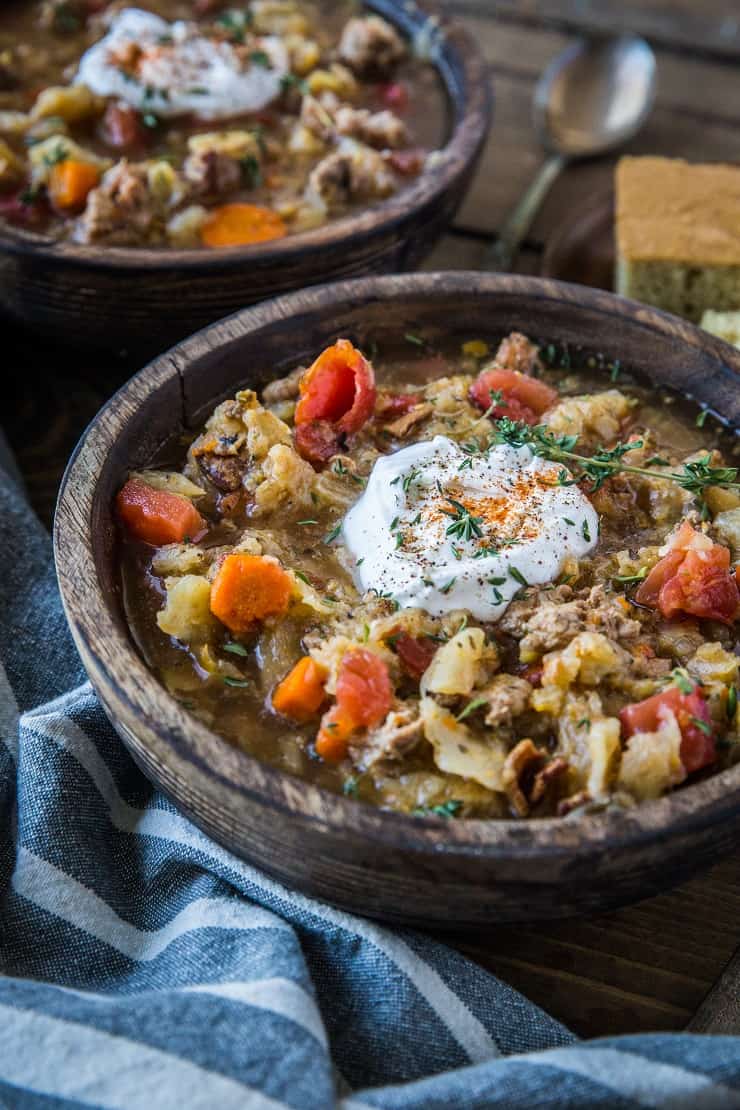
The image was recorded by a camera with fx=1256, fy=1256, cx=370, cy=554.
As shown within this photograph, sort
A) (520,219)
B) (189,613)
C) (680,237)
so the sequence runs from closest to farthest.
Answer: (189,613) < (680,237) < (520,219)

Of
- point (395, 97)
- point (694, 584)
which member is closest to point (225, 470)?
point (694, 584)

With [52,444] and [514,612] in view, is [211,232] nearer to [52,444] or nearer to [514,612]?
[52,444]

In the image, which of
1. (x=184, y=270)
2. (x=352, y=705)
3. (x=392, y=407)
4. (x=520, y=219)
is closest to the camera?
(x=352, y=705)

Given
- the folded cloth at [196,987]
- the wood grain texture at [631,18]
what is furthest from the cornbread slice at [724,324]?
the wood grain texture at [631,18]

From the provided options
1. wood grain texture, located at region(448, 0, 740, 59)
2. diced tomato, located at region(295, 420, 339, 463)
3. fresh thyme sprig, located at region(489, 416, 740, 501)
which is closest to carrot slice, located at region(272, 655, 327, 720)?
diced tomato, located at region(295, 420, 339, 463)

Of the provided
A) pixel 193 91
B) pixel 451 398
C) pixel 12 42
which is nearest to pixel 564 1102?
pixel 451 398

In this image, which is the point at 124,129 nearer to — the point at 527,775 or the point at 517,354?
the point at 517,354
